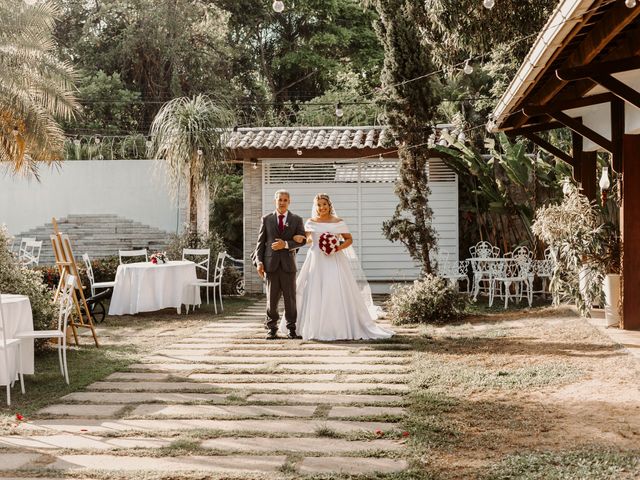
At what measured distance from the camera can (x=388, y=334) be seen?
10.6 metres

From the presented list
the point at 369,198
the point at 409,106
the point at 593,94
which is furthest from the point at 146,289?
the point at 593,94

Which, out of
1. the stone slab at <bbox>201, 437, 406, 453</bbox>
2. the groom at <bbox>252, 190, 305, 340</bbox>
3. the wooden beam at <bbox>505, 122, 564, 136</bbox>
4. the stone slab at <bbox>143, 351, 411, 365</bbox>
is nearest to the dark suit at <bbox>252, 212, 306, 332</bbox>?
the groom at <bbox>252, 190, 305, 340</bbox>

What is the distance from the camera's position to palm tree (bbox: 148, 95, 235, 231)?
1620cm

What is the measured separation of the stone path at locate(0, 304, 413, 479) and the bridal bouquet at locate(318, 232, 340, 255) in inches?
65.3

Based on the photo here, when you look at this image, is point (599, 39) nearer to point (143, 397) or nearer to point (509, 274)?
point (143, 397)

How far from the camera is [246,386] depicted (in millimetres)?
7484

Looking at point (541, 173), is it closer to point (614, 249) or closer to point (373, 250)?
point (373, 250)

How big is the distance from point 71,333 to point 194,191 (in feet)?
21.3

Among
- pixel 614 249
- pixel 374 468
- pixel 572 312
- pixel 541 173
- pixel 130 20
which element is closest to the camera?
pixel 374 468

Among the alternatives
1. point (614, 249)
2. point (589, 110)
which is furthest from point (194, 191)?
point (614, 249)

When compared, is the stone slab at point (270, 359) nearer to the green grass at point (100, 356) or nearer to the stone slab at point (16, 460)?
the green grass at point (100, 356)

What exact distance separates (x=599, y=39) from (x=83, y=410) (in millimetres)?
5205

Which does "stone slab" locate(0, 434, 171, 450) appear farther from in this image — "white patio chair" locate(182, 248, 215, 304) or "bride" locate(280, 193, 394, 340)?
"white patio chair" locate(182, 248, 215, 304)

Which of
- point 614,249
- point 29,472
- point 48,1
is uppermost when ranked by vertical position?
point 48,1
